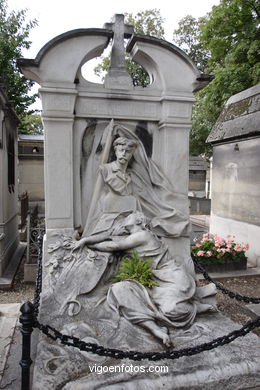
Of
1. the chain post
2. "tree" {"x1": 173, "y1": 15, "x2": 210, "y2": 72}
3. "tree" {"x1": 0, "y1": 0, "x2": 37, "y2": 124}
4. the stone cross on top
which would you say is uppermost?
"tree" {"x1": 173, "y1": 15, "x2": 210, "y2": 72}

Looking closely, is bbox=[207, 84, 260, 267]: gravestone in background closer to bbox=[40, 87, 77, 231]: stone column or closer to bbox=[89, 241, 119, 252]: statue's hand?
bbox=[89, 241, 119, 252]: statue's hand

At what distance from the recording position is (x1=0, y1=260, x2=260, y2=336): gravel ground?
499 cm

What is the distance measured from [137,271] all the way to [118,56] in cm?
285

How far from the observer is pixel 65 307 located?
10.8 ft

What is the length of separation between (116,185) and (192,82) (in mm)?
1831

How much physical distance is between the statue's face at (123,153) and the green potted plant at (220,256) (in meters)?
3.61

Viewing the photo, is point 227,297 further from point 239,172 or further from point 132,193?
point 239,172

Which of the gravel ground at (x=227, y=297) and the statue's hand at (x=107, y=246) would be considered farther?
the gravel ground at (x=227, y=297)

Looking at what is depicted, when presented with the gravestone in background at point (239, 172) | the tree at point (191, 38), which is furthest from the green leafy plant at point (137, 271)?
the tree at point (191, 38)

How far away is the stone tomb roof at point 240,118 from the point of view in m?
7.77

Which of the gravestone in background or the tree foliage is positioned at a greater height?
the tree foliage

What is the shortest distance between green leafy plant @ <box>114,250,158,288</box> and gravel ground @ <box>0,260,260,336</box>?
6.94 feet

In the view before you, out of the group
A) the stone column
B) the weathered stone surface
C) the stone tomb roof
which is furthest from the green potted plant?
the stone column

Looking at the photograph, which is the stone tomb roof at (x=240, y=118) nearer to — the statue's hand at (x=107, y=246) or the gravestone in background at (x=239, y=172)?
the gravestone in background at (x=239, y=172)
